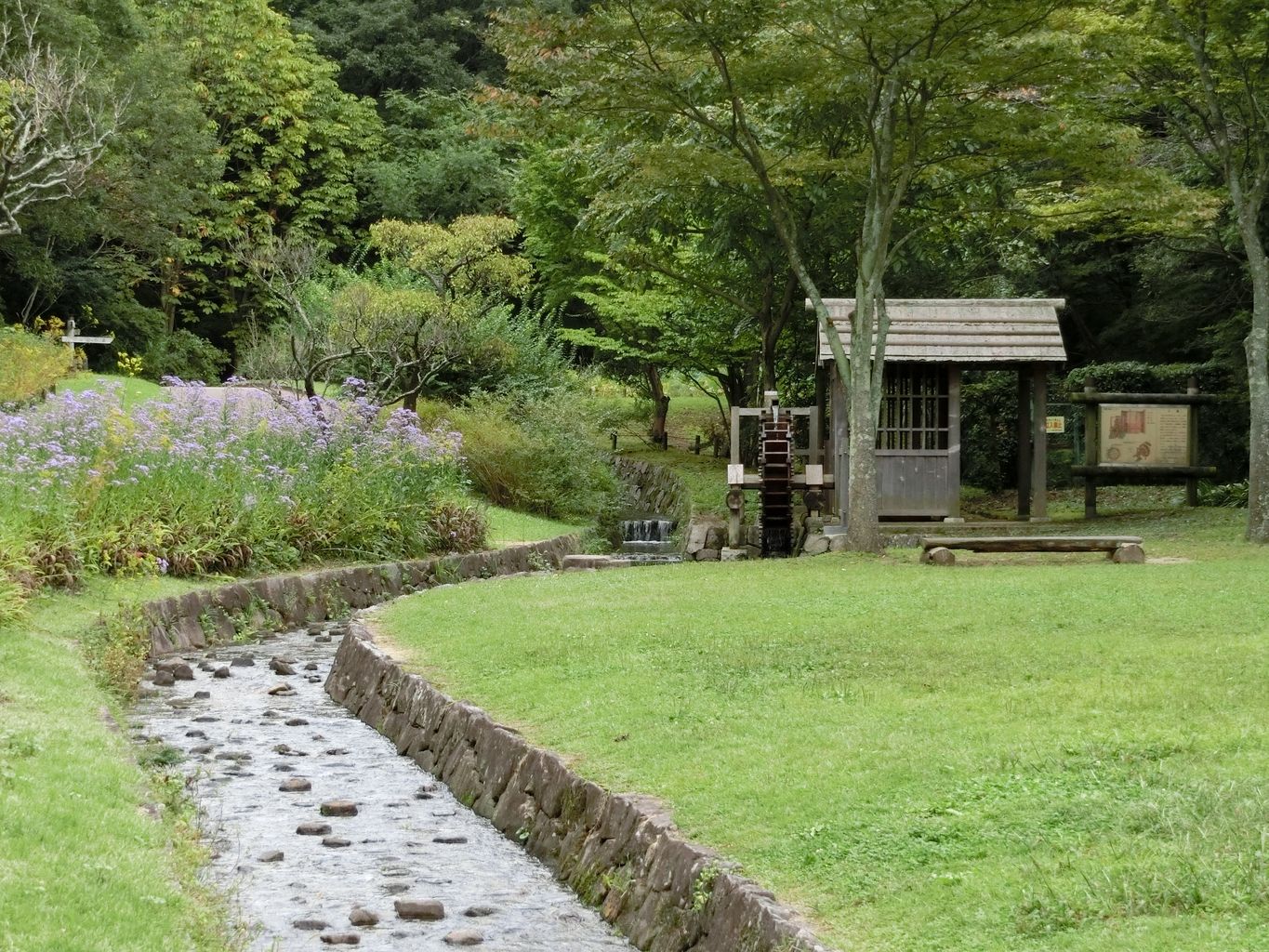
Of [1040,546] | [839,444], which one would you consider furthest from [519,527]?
[1040,546]

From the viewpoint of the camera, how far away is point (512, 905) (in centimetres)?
752

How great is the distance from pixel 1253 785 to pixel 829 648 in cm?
500

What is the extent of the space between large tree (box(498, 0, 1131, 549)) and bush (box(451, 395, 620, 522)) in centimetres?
798

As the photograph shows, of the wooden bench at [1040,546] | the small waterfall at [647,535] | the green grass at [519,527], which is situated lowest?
the small waterfall at [647,535]

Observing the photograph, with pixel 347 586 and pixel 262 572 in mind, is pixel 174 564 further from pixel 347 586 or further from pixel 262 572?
pixel 347 586

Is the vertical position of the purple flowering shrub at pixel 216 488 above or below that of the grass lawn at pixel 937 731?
above

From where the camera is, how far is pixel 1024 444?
25156 millimetres

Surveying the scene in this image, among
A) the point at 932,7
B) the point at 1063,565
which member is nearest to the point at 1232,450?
the point at 1063,565

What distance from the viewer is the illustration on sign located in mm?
25406

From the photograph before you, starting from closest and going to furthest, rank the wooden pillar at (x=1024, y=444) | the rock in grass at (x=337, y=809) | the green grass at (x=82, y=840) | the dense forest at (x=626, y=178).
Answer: the green grass at (x=82, y=840) < the rock in grass at (x=337, y=809) < the dense forest at (x=626, y=178) < the wooden pillar at (x=1024, y=444)

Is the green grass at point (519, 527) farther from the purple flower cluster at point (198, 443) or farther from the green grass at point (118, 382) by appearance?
the green grass at point (118, 382)

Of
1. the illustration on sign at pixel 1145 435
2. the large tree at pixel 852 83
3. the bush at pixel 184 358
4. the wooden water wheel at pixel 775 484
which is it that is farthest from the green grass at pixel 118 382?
the illustration on sign at pixel 1145 435

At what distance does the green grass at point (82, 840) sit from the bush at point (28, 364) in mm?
16107

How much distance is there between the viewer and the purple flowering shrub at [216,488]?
1471cm
